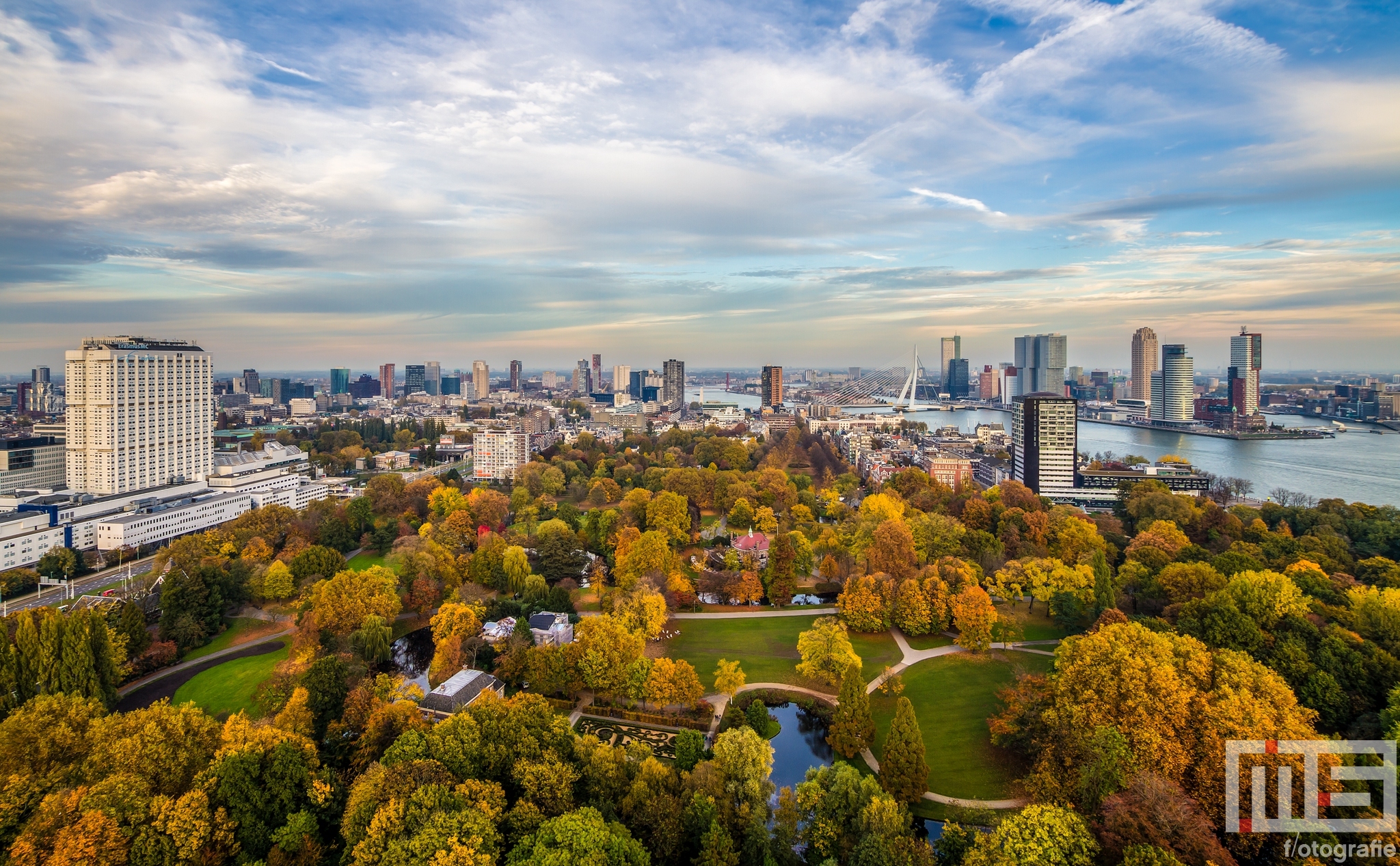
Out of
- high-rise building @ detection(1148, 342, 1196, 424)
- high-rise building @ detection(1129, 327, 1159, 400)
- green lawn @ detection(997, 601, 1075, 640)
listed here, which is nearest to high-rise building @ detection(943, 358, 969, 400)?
high-rise building @ detection(1129, 327, 1159, 400)

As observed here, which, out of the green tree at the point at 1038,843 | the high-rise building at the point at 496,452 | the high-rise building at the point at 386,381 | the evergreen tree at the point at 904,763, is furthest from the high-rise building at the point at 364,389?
the green tree at the point at 1038,843

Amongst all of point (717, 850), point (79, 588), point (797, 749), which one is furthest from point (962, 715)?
point (79, 588)

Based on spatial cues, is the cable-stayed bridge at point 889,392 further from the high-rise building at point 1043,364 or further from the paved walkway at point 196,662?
the paved walkway at point 196,662

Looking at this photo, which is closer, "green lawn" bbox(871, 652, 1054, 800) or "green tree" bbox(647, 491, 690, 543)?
"green lawn" bbox(871, 652, 1054, 800)

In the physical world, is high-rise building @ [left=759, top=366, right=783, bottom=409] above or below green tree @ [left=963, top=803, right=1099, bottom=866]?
above

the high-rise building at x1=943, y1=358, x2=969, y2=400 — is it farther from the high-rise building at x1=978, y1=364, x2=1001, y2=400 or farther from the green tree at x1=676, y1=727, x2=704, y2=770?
the green tree at x1=676, y1=727, x2=704, y2=770

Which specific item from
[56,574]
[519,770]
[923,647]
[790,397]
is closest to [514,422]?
[56,574]

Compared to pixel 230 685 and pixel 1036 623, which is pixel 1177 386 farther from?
pixel 230 685
